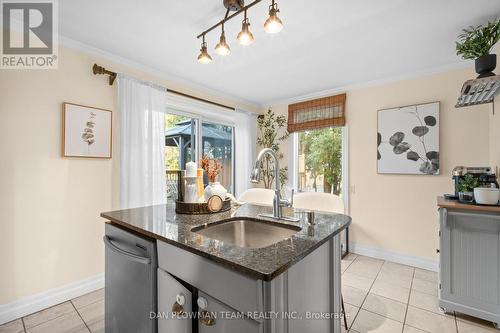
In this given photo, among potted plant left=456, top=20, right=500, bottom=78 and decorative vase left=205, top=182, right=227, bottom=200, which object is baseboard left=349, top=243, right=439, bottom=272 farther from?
decorative vase left=205, top=182, right=227, bottom=200

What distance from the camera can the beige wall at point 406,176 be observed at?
256 centimetres

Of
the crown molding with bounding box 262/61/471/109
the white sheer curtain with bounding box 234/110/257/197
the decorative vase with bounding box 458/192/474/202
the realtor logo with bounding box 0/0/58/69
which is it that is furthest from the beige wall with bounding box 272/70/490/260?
the realtor logo with bounding box 0/0/58/69

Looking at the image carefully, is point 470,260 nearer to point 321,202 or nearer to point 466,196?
point 466,196

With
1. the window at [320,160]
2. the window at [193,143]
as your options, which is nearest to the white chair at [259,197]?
the window at [193,143]

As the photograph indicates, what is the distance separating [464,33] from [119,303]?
338 centimetres

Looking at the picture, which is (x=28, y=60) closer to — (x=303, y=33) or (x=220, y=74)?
(x=220, y=74)

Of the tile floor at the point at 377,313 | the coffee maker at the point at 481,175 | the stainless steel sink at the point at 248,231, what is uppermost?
the coffee maker at the point at 481,175

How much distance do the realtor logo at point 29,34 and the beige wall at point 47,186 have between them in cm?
8

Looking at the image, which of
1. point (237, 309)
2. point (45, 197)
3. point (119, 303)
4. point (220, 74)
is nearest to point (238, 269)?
point (237, 309)

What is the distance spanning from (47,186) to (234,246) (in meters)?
2.10

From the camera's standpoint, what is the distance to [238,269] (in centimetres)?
77

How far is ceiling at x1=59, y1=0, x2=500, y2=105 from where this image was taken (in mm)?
1728

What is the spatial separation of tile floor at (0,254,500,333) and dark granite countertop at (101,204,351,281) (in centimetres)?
108

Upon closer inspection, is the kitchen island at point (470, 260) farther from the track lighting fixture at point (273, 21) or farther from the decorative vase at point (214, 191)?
the track lighting fixture at point (273, 21)
